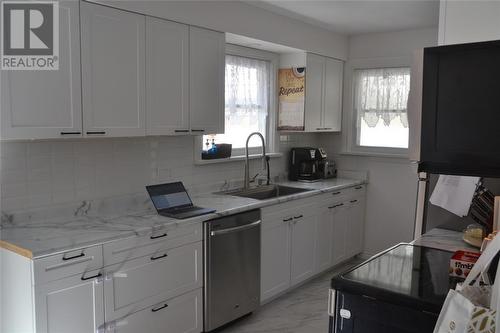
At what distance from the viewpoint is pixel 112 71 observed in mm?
2648

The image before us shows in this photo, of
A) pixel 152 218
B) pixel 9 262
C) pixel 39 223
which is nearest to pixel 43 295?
pixel 9 262

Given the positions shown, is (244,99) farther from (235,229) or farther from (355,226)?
(355,226)

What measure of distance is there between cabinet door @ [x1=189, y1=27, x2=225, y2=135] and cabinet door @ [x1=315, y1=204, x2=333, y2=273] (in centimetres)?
140

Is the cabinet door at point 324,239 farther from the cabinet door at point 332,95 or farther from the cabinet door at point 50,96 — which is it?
the cabinet door at point 50,96

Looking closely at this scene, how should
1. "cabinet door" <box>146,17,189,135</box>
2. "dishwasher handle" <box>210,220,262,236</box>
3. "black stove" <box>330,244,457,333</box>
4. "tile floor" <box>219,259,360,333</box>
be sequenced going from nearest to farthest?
"black stove" <box>330,244,457,333</box>
"cabinet door" <box>146,17,189,135</box>
"dishwasher handle" <box>210,220,262,236</box>
"tile floor" <box>219,259,360,333</box>

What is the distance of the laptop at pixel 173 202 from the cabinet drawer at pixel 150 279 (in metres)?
0.22

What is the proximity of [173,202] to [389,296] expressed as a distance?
180 cm

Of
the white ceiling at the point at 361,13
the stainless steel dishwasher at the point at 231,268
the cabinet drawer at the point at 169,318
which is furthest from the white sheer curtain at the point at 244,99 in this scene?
the cabinet drawer at the point at 169,318

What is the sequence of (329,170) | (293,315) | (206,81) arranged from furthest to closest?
1. (329,170)
2. (293,315)
3. (206,81)

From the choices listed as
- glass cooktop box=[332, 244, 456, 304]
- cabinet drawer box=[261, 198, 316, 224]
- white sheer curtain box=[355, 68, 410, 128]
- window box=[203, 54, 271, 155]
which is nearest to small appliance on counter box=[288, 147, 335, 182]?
window box=[203, 54, 271, 155]

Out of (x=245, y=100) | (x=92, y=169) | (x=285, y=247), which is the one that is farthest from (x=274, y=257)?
(x=92, y=169)

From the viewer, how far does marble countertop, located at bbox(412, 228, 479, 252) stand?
2.16m

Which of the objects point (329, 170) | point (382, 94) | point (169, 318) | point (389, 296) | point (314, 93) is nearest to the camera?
point (389, 296)

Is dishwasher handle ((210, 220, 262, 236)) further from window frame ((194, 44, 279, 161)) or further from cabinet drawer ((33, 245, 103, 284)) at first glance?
window frame ((194, 44, 279, 161))
